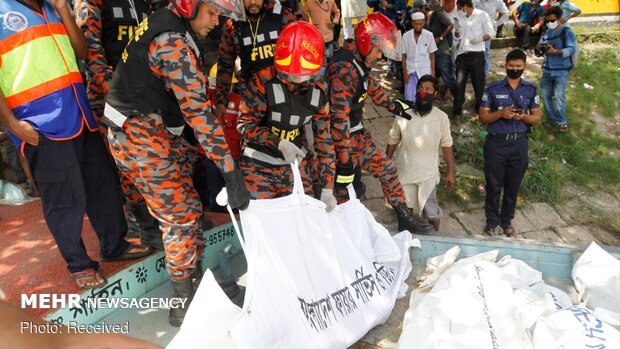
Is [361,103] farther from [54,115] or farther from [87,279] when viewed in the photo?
[87,279]

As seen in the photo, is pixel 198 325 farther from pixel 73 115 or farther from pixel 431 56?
pixel 431 56

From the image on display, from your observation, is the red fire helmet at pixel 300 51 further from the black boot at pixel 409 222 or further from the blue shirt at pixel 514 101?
the blue shirt at pixel 514 101

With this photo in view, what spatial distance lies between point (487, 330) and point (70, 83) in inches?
104

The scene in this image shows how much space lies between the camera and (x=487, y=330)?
254 cm

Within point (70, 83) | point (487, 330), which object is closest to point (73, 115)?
point (70, 83)

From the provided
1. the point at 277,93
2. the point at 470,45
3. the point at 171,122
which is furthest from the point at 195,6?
the point at 470,45

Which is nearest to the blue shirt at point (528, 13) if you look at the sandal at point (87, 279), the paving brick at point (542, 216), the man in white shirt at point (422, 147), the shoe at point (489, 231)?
the paving brick at point (542, 216)

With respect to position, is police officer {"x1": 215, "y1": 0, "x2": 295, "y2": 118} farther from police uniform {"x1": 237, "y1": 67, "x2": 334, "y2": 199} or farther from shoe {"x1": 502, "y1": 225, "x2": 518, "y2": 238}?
shoe {"x1": 502, "y1": 225, "x2": 518, "y2": 238}

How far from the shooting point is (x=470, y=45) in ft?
22.3

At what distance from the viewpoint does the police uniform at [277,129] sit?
318 cm

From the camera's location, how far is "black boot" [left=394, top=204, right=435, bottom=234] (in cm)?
439

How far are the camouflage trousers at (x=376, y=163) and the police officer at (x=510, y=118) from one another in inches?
40.7

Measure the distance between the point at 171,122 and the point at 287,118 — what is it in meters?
0.78

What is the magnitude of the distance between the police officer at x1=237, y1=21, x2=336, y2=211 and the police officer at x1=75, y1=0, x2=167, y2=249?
2.52 ft
